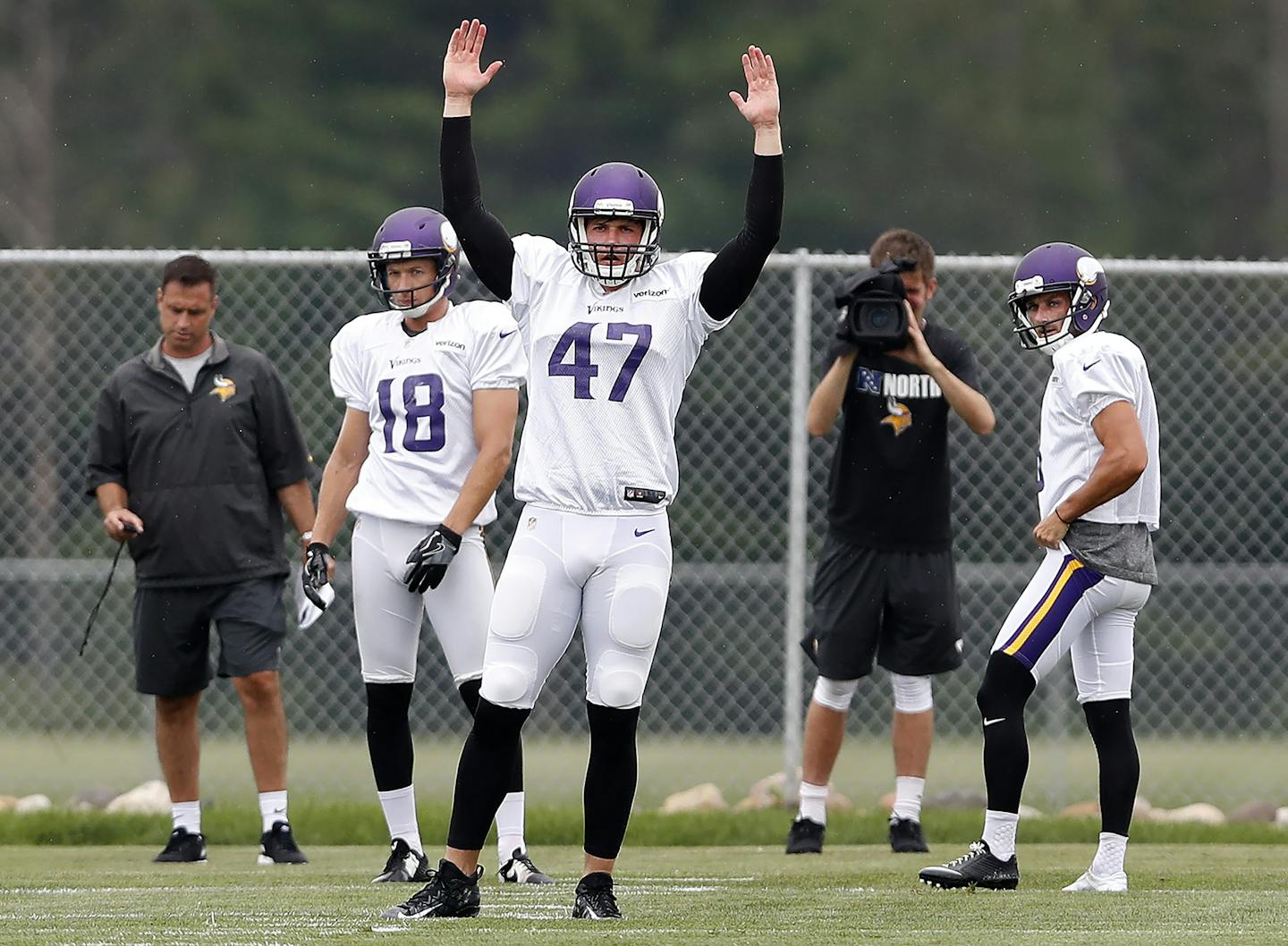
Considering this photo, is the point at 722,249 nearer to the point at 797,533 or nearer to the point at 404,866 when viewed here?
the point at 404,866

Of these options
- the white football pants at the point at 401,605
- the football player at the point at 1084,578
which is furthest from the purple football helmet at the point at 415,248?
the football player at the point at 1084,578

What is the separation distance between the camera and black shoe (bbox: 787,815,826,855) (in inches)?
328

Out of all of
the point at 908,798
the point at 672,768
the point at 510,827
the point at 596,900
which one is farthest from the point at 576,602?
the point at 672,768

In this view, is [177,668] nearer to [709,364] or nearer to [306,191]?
[709,364]

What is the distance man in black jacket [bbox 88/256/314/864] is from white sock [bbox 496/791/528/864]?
1.14 metres

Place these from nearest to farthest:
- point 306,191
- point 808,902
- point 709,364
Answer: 1. point 808,902
2. point 709,364
3. point 306,191

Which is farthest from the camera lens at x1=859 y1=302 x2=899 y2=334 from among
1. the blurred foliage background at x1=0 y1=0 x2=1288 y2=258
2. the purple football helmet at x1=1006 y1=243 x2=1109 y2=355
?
the blurred foliage background at x1=0 y1=0 x2=1288 y2=258

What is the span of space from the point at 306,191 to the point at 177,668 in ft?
Result: 62.0

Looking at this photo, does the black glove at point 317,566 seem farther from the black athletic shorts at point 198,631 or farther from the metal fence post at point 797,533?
the metal fence post at point 797,533

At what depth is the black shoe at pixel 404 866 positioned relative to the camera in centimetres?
707

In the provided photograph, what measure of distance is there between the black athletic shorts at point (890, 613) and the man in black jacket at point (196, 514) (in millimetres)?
2053

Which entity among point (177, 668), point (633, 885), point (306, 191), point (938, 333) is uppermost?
point (306, 191)

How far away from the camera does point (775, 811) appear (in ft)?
30.9

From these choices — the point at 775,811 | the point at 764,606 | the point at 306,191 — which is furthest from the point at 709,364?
the point at 306,191
